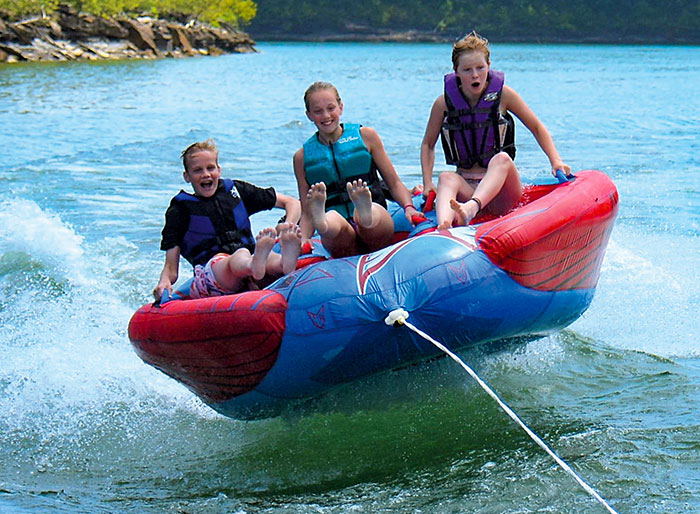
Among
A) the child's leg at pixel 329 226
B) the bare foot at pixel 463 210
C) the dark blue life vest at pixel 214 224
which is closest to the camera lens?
the child's leg at pixel 329 226

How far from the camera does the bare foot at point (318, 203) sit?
328 cm

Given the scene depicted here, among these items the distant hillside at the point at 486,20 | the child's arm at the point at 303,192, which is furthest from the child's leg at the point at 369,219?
the distant hillside at the point at 486,20

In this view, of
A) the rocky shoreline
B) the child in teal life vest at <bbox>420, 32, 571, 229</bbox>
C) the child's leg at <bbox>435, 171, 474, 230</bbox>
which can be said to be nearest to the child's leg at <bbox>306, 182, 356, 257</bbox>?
the child's leg at <bbox>435, 171, 474, 230</bbox>

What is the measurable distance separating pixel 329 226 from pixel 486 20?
6116 centimetres

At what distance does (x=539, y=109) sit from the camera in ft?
49.7

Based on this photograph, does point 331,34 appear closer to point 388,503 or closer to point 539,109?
point 539,109

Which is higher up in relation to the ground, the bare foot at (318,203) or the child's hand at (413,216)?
the bare foot at (318,203)

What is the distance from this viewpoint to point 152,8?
4459 centimetres

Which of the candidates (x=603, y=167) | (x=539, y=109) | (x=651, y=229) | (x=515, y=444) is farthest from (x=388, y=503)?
(x=539, y=109)

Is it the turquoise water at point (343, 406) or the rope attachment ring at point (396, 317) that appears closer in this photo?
the rope attachment ring at point (396, 317)

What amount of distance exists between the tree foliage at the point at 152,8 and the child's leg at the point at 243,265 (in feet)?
98.5

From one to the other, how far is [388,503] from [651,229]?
4.24 m

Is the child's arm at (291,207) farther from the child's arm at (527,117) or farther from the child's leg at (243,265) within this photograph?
the child's arm at (527,117)

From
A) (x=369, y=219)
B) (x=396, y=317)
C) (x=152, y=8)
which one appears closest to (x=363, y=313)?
(x=396, y=317)
